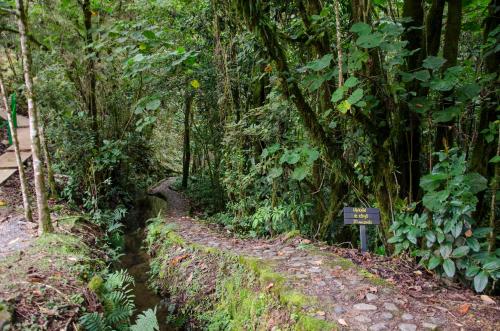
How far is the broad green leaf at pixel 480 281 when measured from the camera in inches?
133

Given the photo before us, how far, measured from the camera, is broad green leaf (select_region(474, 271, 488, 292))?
3381 mm

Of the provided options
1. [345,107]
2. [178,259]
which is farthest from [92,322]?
[345,107]

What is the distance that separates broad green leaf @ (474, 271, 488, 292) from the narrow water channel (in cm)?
351

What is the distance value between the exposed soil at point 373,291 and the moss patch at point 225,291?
145 mm

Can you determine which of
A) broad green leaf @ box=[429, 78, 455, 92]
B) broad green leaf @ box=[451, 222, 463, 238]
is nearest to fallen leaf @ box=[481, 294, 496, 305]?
broad green leaf @ box=[451, 222, 463, 238]

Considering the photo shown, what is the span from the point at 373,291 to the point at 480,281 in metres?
0.94

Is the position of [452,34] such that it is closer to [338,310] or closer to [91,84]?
[338,310]

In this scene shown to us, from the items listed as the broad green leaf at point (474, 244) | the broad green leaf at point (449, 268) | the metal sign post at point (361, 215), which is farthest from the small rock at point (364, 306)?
the metal sign post at point (361, 215)

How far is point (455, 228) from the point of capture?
3.57 meters

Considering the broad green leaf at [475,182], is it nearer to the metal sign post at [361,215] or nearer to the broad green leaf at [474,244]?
the broad green leaf at [474,244]

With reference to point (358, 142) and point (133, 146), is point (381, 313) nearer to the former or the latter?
point (358, 142)

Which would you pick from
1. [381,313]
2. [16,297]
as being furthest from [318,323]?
[16,297]

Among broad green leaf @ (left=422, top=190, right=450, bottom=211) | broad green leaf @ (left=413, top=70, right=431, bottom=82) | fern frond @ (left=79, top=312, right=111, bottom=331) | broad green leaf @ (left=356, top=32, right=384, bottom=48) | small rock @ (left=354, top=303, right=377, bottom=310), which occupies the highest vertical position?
broad green leaf @ (left=356, top=32, right=384, bottom=48)

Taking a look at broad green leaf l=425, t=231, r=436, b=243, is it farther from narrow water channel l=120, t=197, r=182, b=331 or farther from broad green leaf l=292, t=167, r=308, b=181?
narrow water channel l=120, t=197, r=182, b=331
